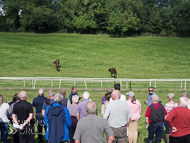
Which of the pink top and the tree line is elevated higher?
the tree line

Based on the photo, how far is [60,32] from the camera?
5394 cm

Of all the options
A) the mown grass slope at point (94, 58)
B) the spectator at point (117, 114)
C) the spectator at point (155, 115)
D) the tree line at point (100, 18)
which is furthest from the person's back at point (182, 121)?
the tree line at point (100, 18)

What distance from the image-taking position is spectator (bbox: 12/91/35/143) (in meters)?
5.04

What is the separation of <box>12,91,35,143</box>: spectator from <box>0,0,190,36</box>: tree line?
4255 cm

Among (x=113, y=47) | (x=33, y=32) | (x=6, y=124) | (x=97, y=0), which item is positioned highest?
(x=97, y=0)

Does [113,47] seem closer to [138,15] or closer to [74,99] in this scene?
[138,15]

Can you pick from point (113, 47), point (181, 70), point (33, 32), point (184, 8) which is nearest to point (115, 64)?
point (181, 70)

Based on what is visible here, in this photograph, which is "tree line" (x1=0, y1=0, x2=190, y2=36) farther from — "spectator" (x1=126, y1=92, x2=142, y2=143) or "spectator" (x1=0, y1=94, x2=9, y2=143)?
"spectator" (x1=0, y1=94, x2=9, y2=143)

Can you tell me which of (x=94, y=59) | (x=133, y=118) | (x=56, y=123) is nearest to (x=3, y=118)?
(x=56, y=123)

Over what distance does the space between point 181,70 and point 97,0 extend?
32.3m

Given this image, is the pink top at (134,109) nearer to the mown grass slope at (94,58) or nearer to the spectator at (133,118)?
the spectator at (133,118)

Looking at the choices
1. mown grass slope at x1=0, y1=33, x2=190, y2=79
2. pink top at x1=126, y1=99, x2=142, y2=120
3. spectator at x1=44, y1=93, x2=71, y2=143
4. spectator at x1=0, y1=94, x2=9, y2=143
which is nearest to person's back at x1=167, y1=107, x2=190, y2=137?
pink top at x1=126, y1=99, x2=142, y2=120

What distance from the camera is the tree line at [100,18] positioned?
4855 cm

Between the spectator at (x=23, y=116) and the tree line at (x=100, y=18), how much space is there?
140 feet
